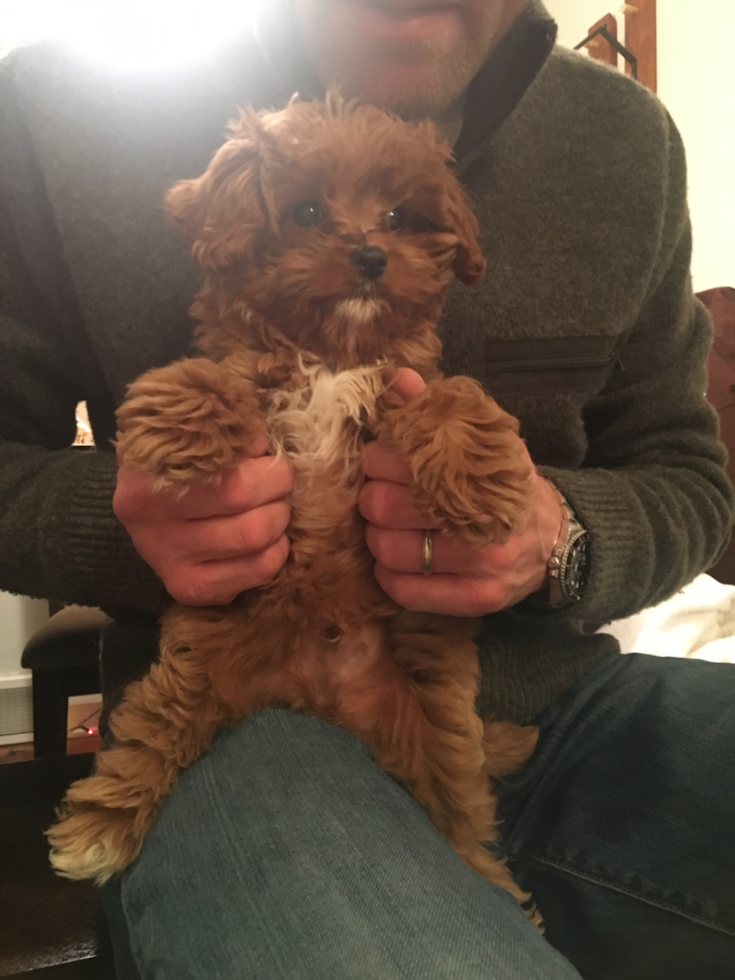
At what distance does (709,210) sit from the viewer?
12.2 ft

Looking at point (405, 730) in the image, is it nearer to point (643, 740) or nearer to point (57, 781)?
point (643, 740)

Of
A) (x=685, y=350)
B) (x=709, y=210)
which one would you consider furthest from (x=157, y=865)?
(x=709, y=210)

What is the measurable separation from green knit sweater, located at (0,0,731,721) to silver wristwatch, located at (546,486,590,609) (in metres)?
0.02

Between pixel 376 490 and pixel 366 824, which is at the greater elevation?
pixel 376 490

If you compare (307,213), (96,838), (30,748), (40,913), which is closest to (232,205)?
(307,213)

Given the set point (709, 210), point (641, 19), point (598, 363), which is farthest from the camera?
point (709, 210)

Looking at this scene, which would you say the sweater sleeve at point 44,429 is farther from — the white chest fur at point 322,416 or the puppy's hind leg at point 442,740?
the puppy's hind leg at point 442,740

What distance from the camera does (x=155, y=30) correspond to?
1579 mm

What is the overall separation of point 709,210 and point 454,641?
355 cm

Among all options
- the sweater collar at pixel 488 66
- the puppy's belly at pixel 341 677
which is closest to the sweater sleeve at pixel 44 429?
the puppy's belly at pixel 341 677

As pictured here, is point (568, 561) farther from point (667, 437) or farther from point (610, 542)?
point (667, 437)

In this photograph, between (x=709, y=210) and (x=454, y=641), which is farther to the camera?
(x=709, y=210)

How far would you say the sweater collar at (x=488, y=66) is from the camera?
140 centimetres

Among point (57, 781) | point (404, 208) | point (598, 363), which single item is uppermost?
point (404, 208)
